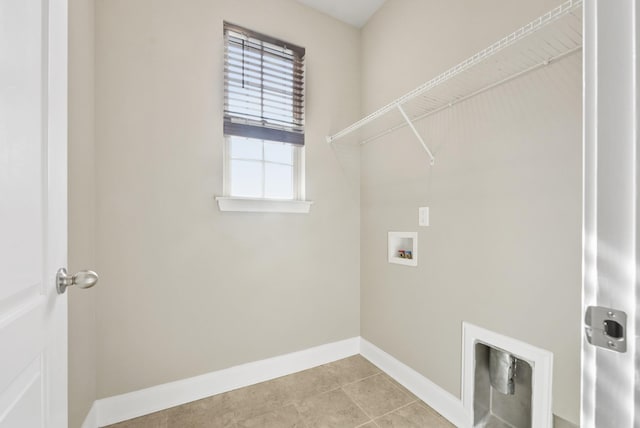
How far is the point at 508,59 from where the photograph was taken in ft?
4.36

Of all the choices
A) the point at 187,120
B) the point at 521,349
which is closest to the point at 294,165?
the point at 187,120

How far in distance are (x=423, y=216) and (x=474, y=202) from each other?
1.14ft

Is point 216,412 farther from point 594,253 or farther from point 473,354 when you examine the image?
point 594,253

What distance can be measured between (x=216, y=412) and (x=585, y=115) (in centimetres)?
209

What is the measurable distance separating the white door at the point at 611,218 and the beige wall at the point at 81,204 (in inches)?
67.3

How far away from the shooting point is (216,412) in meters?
1.64

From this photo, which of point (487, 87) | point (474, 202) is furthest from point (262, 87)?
point (474, 202)

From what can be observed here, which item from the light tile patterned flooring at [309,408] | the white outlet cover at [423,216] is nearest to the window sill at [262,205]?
the white outlet cover at [423,216]

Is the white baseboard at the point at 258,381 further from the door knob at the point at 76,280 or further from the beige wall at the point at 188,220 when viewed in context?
the door knob at the point at 76,280

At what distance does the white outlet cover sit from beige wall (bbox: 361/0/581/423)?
0.04m

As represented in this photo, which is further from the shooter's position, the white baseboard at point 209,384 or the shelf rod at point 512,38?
the white baseboard at point 209,384

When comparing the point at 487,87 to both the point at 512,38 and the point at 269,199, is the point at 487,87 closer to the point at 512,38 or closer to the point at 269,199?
the point at 512,38
